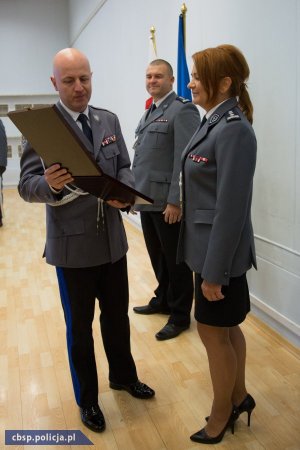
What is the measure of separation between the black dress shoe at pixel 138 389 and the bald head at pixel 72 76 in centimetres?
136

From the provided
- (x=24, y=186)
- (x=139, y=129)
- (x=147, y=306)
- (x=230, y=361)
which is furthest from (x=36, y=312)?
(x=230, y=361)

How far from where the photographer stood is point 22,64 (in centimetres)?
978

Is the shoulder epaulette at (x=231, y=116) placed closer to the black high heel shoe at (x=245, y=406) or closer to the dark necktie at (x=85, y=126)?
the dark necktie at (x=85, y=126)

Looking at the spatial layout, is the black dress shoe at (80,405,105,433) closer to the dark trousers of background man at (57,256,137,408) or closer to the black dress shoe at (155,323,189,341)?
the dark trousers of background man at (57,256,137,408)

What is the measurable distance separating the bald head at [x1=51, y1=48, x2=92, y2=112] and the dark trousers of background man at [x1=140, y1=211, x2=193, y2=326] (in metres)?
1.18

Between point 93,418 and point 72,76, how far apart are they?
1.43 metres

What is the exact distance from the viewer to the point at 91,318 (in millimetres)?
1857

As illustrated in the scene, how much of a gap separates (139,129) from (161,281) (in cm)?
104

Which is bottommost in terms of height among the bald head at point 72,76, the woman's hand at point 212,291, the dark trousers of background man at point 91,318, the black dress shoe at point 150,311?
the black dress shoe at point 150,311

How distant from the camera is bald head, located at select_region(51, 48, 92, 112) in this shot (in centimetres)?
157

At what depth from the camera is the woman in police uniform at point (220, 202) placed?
141 cm

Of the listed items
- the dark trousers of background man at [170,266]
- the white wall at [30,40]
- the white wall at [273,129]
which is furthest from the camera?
the white wall at [30,40]

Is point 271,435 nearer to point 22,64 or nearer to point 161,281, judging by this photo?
point 161,281

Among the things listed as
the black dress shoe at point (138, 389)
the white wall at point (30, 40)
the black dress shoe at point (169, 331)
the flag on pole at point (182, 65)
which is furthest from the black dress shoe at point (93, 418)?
the white wall at point (30, 40)
